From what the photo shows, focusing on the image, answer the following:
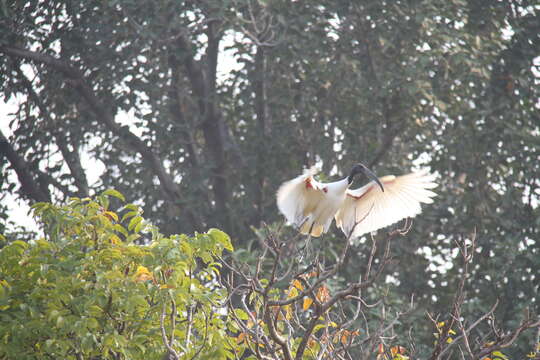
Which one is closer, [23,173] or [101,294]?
[101,294]

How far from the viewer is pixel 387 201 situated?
645 cm

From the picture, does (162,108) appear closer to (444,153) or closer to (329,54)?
(329,54)

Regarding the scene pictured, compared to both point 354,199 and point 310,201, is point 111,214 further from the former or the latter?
point 354,199

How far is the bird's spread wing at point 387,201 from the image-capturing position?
20.4 ft

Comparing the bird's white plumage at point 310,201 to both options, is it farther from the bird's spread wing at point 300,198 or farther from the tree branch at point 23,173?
the tree branch at point 23,173

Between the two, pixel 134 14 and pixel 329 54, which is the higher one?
pixel 134 14

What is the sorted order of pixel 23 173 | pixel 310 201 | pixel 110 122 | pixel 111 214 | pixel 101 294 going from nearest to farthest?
pixel 101 294 → pixel 111 214 → pixel 310 201 → pixel 23 173 → pixel 110 122

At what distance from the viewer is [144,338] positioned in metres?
4.23

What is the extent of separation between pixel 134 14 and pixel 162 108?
45.3 inches

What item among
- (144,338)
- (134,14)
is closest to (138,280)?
(144,338)

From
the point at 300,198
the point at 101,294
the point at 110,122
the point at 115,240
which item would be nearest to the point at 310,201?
the point at 300,198

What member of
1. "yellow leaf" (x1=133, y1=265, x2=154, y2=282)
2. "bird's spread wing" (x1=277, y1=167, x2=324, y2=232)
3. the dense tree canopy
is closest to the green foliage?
"yellow leaf" (x1=133, y1=265, x2=154, y2=282)

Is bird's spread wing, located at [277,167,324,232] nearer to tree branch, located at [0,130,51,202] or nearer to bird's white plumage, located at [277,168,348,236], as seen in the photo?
bird's white plumage, located at [277,168,348,236]

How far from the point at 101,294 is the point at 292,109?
20.4 ft
